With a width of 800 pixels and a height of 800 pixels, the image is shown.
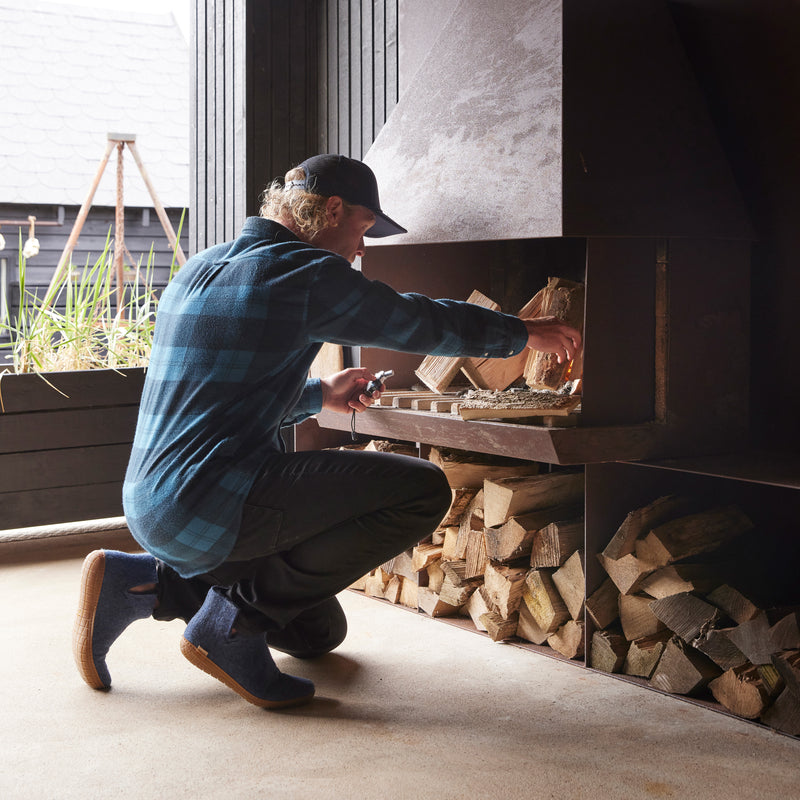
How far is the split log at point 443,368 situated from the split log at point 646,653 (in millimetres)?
1017

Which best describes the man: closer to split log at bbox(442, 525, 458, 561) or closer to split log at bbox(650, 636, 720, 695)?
split log at bbox(442, 525, 458, 561)

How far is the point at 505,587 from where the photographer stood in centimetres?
276

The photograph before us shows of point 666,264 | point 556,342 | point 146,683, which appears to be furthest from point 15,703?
point 666,264

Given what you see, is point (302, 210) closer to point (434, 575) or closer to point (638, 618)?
point (434, 575)

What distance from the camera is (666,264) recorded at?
2.52 metres

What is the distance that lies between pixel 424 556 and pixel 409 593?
0.61ft

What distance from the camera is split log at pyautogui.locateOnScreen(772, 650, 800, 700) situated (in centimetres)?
210

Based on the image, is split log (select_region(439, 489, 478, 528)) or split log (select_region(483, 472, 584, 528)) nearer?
split log (select_region(483, 472, 584, 528))

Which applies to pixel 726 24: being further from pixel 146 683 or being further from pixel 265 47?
pixel 146 683

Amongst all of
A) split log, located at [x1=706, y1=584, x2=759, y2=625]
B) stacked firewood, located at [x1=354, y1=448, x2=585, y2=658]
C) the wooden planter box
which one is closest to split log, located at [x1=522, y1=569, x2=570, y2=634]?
stacked firewood, located at [x1=354, y1=448, x2=585, y2=658]

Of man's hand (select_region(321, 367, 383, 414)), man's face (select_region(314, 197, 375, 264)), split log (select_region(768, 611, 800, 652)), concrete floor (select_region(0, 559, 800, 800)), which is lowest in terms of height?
concrete floor (select_region(0, 559, 800, 800))

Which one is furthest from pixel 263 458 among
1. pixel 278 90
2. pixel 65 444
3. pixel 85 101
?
A: pixel 85 101

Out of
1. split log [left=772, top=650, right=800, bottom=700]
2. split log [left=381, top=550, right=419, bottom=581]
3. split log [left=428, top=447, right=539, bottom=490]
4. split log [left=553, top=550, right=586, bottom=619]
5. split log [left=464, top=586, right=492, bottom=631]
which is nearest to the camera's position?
split log [left=772, top=650, right=800, bottom=700]

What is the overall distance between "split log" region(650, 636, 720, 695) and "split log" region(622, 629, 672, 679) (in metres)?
0.02
